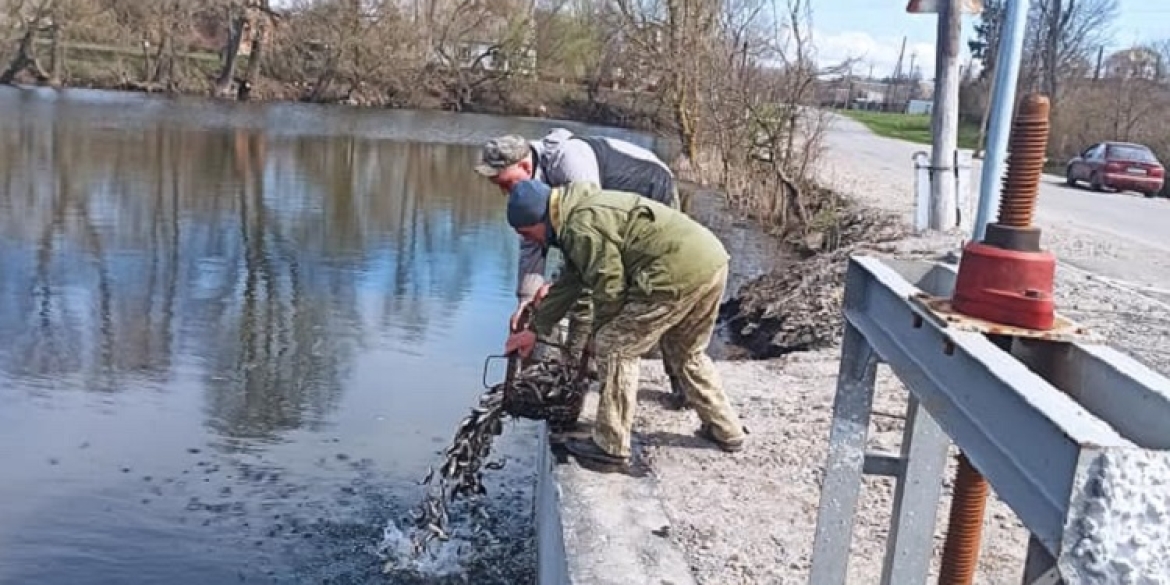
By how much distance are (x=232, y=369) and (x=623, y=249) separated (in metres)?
5.92

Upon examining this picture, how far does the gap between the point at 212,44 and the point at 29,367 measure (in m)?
53.2

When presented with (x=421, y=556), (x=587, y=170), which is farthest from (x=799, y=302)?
(x=421, y=556)

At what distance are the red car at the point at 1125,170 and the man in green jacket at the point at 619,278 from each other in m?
24.6

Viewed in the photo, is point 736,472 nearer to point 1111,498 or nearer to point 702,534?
point 702,534

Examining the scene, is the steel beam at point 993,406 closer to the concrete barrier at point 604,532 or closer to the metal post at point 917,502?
the metal post at point 917,502

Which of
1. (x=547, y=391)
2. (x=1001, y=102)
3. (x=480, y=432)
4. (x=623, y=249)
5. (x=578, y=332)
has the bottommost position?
(x=480, y=432)

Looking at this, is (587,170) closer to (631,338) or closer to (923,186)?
(631,338)

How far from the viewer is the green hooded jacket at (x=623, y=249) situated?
205 inches

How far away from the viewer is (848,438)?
2.92 meters

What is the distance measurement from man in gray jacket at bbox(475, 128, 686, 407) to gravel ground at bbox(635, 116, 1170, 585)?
54cm

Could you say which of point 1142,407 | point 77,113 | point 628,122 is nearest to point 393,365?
point 1142,407

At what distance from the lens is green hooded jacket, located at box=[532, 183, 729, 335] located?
520cm

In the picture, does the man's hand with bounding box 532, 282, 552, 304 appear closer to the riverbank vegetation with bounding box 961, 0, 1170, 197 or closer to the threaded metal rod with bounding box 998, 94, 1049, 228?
the threaded metal rod with bounding box 998, 94, 1049, 228

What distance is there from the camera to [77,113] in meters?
35.2
